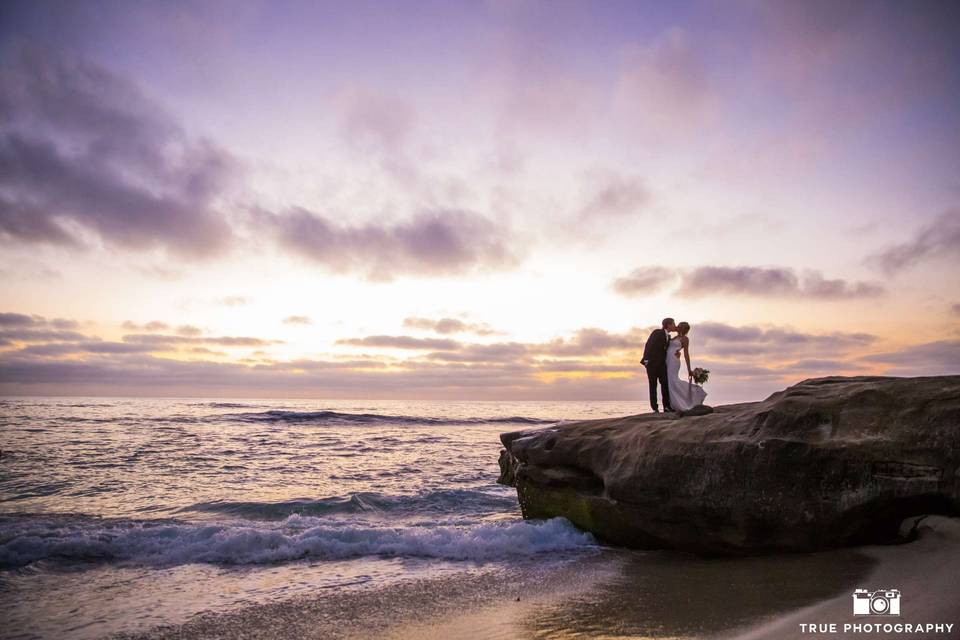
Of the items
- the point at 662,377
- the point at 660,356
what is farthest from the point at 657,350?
the point at 662,377

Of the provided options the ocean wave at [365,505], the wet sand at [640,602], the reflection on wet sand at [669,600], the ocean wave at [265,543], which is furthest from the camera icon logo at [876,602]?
the ocean wave at [365,505]

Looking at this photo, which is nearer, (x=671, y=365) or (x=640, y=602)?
(x=640, y=602)

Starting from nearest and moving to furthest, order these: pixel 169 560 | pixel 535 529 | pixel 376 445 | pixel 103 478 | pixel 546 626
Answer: pixel 546 626 → pixel 169 560 → pixel 535 529 → pixel 103 478 → pixel 376 445

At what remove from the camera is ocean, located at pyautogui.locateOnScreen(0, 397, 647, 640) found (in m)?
6.97

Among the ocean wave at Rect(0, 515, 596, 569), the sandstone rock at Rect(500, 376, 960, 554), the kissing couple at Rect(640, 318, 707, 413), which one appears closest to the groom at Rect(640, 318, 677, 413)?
the kissing couple at Rect(640, 318, 707, 413)

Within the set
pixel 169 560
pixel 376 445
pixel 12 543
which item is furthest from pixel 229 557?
pixel 376 445

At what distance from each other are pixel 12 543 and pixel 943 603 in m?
12.6

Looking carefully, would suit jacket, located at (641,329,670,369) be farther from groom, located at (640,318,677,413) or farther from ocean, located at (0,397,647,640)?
ocean, located at (0,397,647,640)

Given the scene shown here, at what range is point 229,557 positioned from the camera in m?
8.87

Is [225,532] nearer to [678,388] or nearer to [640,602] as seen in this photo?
[640,602]

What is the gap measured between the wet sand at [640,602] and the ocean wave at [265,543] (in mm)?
1726

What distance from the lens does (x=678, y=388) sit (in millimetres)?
12102

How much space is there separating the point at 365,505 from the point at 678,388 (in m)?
8.34

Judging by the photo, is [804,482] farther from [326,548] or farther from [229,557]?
[229,557]
